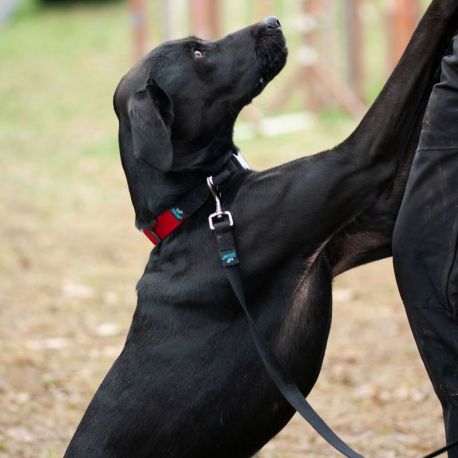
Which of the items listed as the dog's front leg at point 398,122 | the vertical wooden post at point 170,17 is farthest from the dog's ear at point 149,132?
the vertical wooden post at point 170,17

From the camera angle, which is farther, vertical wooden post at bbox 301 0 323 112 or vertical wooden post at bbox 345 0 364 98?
vertical wooden post at bbox 345 0 364 98

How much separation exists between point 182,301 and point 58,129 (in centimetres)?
1116

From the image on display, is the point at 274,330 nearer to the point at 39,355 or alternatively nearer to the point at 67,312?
the point at 39,355

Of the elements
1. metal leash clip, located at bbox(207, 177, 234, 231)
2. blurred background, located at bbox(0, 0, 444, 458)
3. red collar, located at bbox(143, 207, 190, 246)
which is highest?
metal leash clip, located at bbox(207, 177, 234, 231)

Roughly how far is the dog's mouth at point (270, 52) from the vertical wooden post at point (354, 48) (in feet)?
32.1

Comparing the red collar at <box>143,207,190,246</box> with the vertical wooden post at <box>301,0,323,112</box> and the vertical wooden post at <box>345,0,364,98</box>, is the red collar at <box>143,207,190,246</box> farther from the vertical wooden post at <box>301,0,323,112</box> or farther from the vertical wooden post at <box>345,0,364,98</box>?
the vertical wooden post at <box>345,0,364,98</box>

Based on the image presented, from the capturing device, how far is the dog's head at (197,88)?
3.81m

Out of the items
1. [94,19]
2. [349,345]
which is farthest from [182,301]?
[94,19]

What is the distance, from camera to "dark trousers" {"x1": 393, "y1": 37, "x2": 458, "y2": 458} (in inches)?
120

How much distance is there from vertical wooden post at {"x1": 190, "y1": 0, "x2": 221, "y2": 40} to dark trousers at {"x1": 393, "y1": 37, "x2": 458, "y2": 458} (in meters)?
9.36

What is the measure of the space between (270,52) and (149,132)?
0.67 meters

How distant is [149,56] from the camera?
4016mm

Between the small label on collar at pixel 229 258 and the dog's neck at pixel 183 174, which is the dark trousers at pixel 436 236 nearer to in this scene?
the small label on collar at pixel 229 258

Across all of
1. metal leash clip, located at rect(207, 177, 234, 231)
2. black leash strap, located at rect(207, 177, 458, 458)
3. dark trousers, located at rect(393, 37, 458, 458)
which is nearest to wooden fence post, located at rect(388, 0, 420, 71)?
metal leash clip, located at rect(207, 177, 234, 231)
